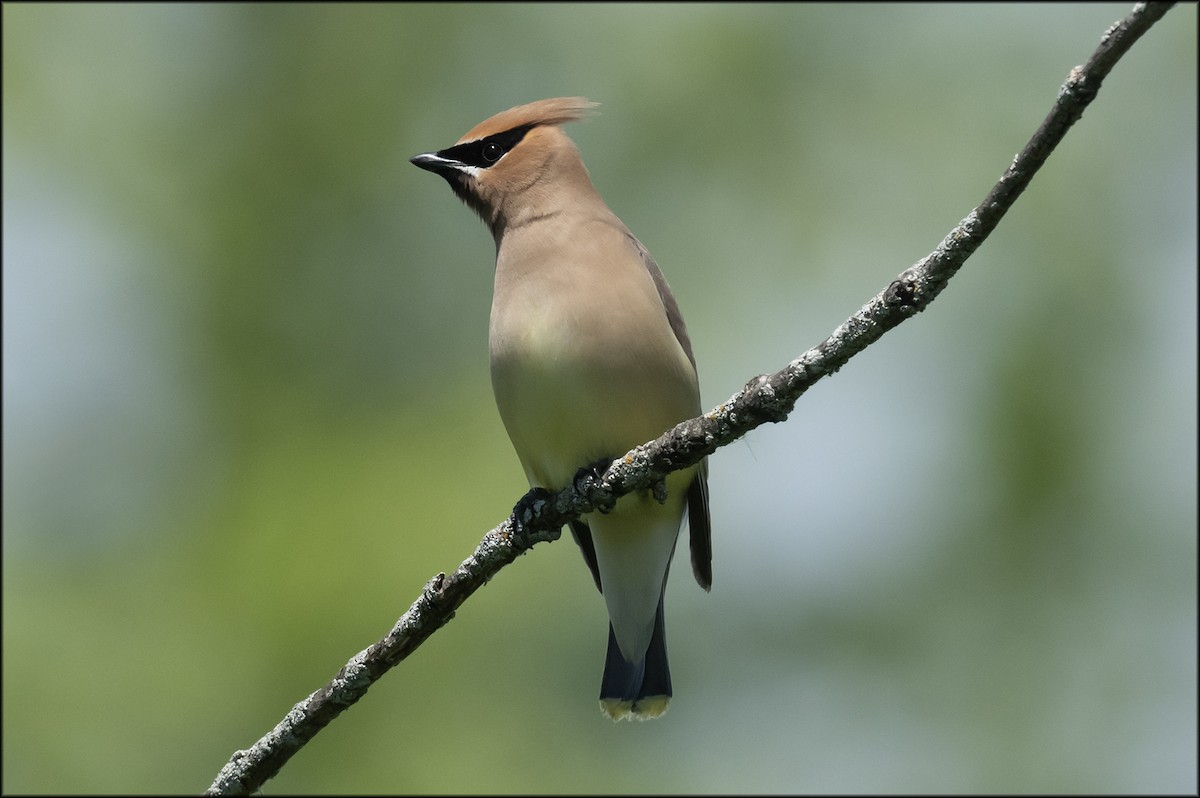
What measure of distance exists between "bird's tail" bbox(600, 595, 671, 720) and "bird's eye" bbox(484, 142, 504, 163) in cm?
193

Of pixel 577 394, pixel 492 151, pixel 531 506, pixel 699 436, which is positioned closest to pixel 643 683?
pixel 577 394

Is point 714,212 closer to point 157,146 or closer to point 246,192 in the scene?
point 246,192

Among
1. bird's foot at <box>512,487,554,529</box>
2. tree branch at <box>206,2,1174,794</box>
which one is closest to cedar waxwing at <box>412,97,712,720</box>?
bird's foot at <box>512,487,554,529</box>

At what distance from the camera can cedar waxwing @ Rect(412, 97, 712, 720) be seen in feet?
17.0

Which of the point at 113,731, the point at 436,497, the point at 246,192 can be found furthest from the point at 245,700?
the point at 246,192

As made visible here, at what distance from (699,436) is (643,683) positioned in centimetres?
254

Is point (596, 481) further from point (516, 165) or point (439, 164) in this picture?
point (439, 164)

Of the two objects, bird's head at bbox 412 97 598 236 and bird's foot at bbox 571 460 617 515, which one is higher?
bird's head at bbox 412 97 598 236

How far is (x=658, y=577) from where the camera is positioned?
5930 mm

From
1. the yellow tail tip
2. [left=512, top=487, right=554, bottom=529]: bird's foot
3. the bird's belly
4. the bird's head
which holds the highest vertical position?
the bird's head

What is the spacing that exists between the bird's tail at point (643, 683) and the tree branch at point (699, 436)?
1565mm

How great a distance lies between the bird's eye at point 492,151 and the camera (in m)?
6.27

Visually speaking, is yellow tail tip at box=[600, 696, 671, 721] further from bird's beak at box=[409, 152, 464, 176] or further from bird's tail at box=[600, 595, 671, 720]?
bird's beak at box=[409, 152, 464, 176]

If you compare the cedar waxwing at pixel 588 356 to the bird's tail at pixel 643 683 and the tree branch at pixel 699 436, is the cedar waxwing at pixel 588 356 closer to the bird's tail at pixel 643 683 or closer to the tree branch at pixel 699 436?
the bird's tail at pixel 643 683
